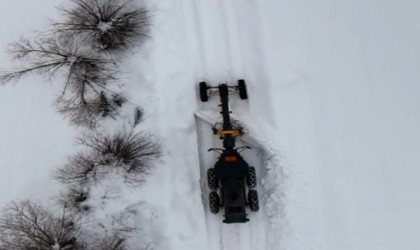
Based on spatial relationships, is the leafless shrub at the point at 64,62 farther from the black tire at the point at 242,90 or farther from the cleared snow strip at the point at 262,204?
the black tire at the point at 242,90

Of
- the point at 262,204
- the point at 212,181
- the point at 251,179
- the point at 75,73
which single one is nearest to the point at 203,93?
the point at 212,181

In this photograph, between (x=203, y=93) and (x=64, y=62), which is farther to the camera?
(x=203, y=93)

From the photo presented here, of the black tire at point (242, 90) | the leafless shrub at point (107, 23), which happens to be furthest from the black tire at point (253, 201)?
the leafless shrub at point (107, 23)

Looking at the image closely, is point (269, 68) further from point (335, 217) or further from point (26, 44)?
point (26, 44)

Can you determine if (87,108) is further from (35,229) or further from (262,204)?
(262,204)

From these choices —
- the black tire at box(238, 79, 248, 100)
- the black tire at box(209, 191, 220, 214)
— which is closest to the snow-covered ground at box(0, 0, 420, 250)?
the black tire at box(238, 79, 248, 100)

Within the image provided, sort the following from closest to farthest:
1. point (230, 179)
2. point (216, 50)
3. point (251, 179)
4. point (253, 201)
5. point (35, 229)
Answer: point (35, 229), point (230, 179), point (253, 201), point (251, 179), point (216, 50)

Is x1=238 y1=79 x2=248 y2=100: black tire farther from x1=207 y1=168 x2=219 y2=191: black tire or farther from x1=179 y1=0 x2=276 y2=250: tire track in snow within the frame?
x1=207 y1=168 x2=219 y2=191: black tire
